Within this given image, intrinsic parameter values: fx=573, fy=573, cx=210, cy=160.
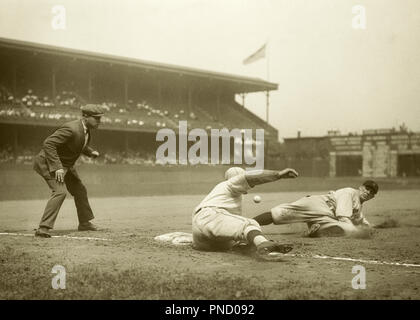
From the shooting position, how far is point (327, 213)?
7.23 meters

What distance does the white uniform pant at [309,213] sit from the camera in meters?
7.08

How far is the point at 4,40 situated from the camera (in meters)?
22.8

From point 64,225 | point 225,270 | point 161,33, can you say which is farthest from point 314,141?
point 225,270

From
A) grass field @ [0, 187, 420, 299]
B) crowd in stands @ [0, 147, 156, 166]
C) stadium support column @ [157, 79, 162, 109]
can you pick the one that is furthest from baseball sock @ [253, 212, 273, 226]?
stadium support column @ [157, 79, 162, 109]

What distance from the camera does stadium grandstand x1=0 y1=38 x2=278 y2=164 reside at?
24.5 meters

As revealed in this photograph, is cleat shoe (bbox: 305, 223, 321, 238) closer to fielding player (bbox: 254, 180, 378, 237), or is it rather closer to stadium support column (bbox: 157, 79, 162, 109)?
fielding player (bbox: 254, 180, 378, 237)

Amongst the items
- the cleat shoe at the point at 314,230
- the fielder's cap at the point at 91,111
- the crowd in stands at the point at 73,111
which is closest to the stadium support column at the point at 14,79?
the crowd in stands at the point at 73,111

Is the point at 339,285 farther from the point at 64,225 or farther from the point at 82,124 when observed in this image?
the point at 64,225

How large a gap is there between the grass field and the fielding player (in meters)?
0.26

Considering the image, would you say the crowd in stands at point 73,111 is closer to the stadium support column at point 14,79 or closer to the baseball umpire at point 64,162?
the stadium support column at point 14,79

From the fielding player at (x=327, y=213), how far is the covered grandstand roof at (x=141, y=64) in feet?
61.7

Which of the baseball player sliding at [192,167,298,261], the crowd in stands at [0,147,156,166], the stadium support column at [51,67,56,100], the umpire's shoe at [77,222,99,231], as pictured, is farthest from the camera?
the stadium support column at [51,67,56,100]

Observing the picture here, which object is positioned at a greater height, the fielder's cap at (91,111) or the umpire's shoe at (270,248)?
the fielder's cap at (91,111)

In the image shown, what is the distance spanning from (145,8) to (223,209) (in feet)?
22.4
